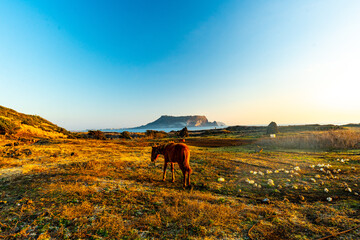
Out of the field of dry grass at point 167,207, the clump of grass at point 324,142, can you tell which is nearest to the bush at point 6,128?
the field of dry grass at point 167,207

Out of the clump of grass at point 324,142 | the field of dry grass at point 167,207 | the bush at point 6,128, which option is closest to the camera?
the field of dry grass at point 167,207

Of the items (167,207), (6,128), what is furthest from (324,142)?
(6,128)

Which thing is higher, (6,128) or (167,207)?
(6,128)

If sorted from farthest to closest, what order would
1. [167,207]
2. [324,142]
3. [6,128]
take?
[6,128] < [324,142] < [167,207]

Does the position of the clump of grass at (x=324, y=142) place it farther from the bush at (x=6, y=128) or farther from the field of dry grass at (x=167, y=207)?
the bush at (x=6, y=128)

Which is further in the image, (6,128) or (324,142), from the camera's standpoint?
(6,128)

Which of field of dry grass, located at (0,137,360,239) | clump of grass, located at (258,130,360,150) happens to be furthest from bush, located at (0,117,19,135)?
clump of grass, located at (258,130,360,150)

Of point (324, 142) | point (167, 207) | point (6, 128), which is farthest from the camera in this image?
point (6, 128)

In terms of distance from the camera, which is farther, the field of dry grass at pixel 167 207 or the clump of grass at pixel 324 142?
the clump of grass at pixel 324 142

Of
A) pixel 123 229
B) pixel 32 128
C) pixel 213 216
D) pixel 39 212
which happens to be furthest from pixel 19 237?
pixel 32 128

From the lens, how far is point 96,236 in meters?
3.41

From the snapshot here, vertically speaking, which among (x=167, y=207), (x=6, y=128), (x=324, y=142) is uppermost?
(x=6, y=128)

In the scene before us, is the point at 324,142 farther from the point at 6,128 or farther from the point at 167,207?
the point at 6,128

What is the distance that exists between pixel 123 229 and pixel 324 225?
560cm
